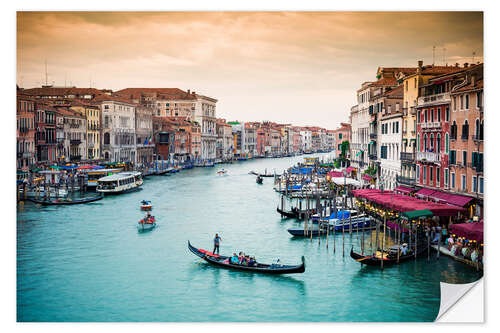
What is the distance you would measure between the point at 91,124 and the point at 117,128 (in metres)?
2.20

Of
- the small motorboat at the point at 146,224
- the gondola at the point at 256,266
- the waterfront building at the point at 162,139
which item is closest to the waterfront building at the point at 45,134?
the small motorboat at the point at 146,224

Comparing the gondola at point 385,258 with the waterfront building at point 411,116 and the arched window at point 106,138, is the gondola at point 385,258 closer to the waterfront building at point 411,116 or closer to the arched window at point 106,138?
the waterfront building at point 411,116

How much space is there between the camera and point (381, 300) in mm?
6191

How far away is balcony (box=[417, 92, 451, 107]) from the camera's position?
918 cm

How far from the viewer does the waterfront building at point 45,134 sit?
15.0m

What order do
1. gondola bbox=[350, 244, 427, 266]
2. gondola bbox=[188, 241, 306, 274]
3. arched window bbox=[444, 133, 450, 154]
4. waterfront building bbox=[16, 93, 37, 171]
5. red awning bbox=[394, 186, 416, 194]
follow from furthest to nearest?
waterfront building bbox=[16, 93, 37, 171], red awning bbox=[394, 186, 416, 194], arched window bbox=[444, 133, 450, 154], gondola bbox=[350, 244, 427, 266], gondola bbox=[188, 241, 306, 274]

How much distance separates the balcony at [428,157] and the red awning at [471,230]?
2754 millimetres

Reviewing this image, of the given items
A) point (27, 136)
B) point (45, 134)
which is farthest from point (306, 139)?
point (27, 136)

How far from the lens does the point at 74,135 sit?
768 inches

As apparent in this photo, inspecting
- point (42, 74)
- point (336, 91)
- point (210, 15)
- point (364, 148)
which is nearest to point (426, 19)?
point (210, 15)

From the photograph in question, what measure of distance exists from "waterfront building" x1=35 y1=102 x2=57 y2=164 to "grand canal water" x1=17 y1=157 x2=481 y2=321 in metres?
4.80

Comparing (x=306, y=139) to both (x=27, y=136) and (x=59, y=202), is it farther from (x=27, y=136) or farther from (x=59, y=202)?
(x=27, y=136)

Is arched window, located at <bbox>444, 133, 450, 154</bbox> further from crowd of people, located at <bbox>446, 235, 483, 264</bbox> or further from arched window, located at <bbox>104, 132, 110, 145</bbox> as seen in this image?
arched window, located at <bbox>104, 132, 110, 145</bbox>

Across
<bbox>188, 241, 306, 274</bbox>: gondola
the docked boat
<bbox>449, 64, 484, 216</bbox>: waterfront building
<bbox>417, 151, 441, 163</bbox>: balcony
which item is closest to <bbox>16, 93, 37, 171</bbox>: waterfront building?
Result: the docked boat
